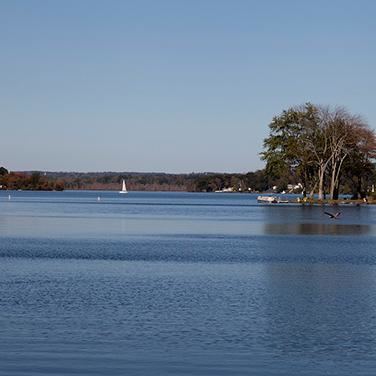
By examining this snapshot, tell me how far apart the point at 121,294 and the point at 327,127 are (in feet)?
267

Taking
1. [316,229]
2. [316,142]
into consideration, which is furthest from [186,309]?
[316,142]

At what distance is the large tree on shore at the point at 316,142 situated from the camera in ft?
336

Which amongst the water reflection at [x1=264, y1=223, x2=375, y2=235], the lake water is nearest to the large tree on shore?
the water reflection at [x1=264, y1=223, x2=375, y2=235]

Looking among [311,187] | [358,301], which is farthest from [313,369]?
[311,187]

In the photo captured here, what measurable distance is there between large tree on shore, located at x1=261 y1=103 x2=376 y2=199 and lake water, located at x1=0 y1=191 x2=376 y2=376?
5859 cm

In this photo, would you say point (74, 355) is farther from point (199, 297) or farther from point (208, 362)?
point (199, 297)

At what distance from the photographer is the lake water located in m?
16.3

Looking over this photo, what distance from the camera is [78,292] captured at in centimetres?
2525

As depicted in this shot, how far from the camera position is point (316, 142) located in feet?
343

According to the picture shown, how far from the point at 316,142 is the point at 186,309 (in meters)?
84.0

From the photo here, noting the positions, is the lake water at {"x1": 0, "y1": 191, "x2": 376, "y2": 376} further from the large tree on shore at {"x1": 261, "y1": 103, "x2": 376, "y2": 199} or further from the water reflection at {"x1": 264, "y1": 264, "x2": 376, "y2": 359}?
the large tree on shore at {"x1": 261, "y1": 103, "x2": 376, "y2": 199}

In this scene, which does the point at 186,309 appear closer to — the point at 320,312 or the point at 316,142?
the point at 320,312

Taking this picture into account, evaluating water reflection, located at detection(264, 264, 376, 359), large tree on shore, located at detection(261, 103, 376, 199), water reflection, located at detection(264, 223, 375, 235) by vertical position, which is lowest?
water reflection, located at detection(264, 264, 376, 359)

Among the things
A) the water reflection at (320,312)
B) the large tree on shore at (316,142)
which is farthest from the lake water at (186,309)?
the large tree on shore at (316,142)
